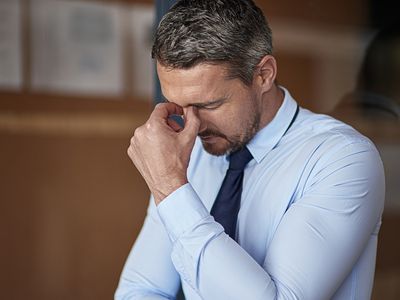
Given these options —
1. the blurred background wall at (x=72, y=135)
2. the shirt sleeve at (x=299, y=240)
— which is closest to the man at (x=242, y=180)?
the shirt sleeve at (x=299, y=240)

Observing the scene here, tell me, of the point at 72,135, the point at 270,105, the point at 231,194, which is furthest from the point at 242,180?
the point at 72,135

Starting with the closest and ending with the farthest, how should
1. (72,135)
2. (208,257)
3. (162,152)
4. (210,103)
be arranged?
(208,257) → (162,152) → (210,103) → (72,135)

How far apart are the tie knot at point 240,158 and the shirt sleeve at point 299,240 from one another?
0.24m

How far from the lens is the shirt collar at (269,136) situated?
1658 mm

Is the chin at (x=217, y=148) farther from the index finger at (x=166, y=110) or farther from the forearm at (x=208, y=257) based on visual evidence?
the forearm at (x=208, y=257)

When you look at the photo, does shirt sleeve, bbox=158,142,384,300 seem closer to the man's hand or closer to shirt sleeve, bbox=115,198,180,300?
the man's hand

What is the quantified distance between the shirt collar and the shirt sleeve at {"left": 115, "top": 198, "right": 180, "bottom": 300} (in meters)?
0.28

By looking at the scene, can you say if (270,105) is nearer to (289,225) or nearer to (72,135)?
(289,225)

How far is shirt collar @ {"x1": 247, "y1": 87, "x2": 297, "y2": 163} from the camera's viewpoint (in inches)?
65.3

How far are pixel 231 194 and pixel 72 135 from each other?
8.64 ft

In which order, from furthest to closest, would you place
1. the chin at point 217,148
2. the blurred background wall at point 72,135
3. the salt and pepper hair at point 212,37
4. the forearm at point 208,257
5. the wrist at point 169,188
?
the blurred background wall at point 72,135 < the chin at point 217,148 < the salt and pepper hair at point 212,37 < the wrist at point 169,188 < the forearm at point 208,257

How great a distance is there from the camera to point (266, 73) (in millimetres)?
1664

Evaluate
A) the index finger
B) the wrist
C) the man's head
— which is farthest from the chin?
the wrist

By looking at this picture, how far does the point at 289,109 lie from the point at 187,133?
300 mm
